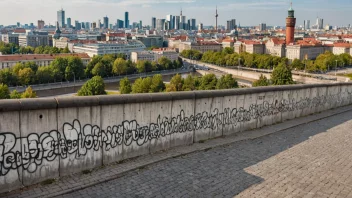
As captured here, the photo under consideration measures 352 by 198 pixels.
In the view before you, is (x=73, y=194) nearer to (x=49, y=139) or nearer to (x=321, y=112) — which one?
(x=49, y=139)

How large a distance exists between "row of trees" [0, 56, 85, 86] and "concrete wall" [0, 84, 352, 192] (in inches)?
2785

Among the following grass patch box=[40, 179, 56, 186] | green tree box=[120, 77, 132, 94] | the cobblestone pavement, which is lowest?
green tree box=[120, 77, 132, 94]

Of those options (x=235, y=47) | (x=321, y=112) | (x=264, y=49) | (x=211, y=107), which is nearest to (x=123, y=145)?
(x=211, y=107)

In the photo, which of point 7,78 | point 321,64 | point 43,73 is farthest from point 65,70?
point 321,64

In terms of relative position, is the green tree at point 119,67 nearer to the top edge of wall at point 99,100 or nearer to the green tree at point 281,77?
the green tree at point 281,77

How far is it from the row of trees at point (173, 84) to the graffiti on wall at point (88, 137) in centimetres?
5497

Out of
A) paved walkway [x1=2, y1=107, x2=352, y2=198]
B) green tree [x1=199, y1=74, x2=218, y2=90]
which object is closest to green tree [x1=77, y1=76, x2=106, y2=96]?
green tree [x1=199, y1=74, x2=218, y2=90]

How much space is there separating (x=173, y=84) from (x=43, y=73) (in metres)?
30.1

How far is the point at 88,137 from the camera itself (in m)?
8.88

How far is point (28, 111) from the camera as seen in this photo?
25.7 feet

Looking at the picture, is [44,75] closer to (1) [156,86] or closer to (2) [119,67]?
(2) [119,67]

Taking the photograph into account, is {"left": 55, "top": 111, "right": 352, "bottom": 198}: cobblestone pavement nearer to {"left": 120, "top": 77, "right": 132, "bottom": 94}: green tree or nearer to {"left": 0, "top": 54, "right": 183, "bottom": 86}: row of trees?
{"left": 120, "top": 77, "right": 132, "bottom": 94}: green tree

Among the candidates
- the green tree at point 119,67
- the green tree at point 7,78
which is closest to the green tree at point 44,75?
the green tree at point 7,78

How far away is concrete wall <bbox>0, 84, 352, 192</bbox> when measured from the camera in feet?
25.2
